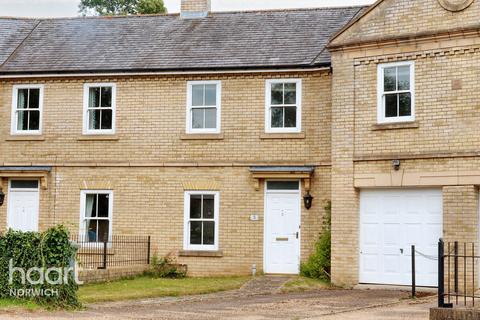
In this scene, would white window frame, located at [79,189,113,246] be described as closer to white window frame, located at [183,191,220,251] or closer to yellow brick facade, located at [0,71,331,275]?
yellow brick facade, located at [0,71,331,275]

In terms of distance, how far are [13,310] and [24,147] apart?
33.4 ft

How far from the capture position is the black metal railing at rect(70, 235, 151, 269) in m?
22.2

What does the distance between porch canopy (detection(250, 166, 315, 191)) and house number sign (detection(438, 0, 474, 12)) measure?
17.8 feet

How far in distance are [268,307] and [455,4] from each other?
8440mm

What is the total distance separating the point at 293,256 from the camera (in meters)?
21.7

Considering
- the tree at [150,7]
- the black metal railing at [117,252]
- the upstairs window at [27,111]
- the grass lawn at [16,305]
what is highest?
the tree at [150,7]

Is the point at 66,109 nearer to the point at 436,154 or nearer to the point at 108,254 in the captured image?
the point at 108,254

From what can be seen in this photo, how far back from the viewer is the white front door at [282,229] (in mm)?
21703

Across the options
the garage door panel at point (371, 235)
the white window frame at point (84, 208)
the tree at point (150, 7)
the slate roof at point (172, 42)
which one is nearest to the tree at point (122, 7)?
the tree at point (150, 7)

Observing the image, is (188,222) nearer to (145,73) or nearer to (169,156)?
(169,156)

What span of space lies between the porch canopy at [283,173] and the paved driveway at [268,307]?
12.7ft

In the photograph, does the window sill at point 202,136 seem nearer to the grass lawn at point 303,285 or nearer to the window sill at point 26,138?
the window sill at point 26,138

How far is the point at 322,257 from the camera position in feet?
67.9

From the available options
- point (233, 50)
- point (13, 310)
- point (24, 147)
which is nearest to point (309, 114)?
point (233, 50)
